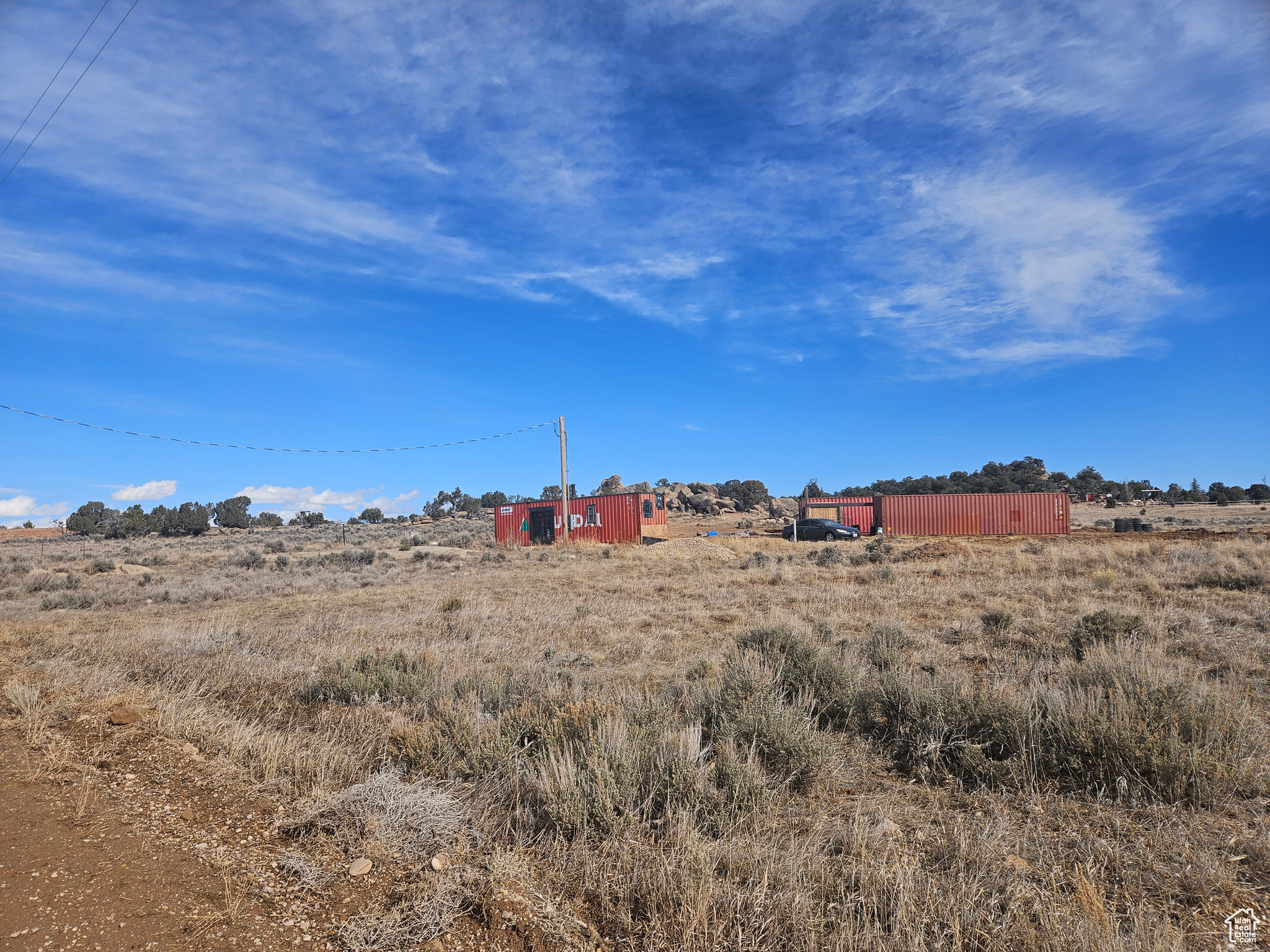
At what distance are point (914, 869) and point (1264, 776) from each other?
123 inches

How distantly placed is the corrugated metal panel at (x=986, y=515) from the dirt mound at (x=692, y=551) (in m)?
17.7

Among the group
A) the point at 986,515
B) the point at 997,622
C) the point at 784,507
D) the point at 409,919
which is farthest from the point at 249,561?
the point at 784,507

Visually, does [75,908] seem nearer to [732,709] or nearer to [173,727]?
[173,727]

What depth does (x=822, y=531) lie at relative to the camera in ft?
134

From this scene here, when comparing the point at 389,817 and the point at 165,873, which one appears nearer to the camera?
the point at 165,873

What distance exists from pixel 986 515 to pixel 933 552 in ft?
70.0

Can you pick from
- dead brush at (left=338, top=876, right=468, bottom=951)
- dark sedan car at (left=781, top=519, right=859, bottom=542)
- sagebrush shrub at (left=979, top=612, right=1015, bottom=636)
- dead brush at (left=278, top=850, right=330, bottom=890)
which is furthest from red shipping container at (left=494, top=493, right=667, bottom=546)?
dead brush at (left=338, top=876, right=468, bottom=951)

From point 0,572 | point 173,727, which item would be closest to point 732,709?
point 173,727

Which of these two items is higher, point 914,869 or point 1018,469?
point 1018,469

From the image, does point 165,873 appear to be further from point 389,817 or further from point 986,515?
point 986,515

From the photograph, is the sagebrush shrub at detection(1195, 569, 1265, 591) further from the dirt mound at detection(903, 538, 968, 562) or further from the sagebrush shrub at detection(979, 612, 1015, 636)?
the dirt mound at detection(903, 538, 968, 562)

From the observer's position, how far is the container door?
42469 mm

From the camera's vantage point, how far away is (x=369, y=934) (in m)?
3.05

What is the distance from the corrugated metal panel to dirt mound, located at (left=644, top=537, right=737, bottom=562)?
1771 cm
